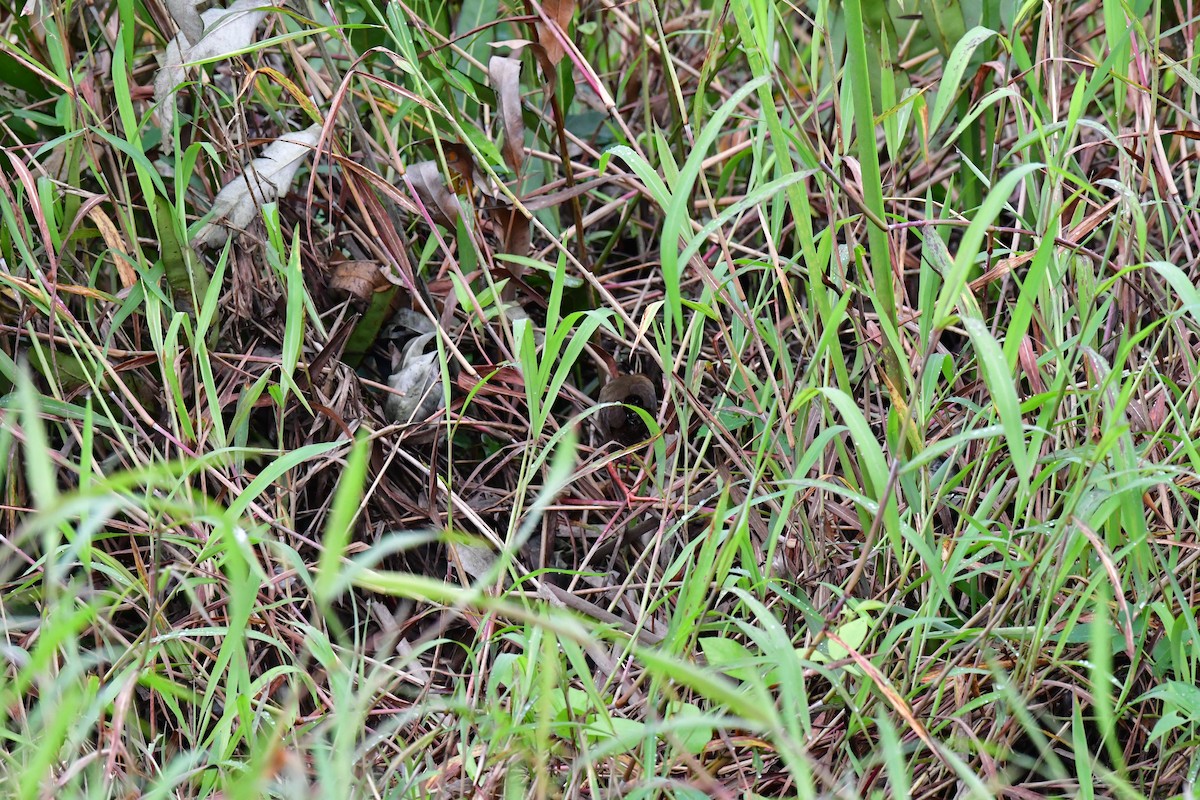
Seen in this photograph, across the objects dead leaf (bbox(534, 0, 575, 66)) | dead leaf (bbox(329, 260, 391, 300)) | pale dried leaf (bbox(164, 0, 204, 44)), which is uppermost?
pale dried leaf (bbox(164, 0, 204, 44))

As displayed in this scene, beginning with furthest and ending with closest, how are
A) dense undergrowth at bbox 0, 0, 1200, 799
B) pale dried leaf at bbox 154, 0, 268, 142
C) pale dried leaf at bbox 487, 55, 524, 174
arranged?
pale dried leaf at bbox 487, 55, 524, 174 < pale dried leaf at bbox 154, 0, 268, 142 < dense undergrowth at bbox 0, 0, 1200, 799

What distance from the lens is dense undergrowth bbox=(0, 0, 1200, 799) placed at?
79cm

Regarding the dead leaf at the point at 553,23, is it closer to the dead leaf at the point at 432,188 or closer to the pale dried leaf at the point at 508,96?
the pale dried leaf at the point at 508,96

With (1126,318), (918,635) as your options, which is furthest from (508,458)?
(1126,318)

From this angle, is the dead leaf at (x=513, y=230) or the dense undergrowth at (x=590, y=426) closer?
the dense undergrowth at (x=590, y=426)

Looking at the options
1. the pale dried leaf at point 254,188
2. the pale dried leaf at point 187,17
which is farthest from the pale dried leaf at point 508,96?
the pale dried leaf at point 187,17

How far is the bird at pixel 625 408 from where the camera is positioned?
1198 mm

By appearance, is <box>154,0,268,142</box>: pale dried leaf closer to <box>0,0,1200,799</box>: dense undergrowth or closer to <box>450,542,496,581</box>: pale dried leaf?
<box>0,0,1200,799</box>: dense undergrowth

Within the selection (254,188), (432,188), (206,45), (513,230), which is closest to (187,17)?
(206,45)

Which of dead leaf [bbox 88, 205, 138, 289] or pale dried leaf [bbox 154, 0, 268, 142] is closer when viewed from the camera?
pale dried leaf [bbox 154, 0, 268, 142]

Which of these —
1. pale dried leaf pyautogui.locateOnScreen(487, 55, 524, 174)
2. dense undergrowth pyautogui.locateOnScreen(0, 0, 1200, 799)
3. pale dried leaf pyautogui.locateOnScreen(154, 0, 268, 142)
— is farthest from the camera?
pale dried leaf pyautogui.locateOnScreen(487, 55, 524, 174)

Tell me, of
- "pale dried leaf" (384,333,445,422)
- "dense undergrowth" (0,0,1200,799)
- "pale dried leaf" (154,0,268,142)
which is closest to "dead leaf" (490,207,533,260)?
"dense undergrowth" (0,0,1200,799)

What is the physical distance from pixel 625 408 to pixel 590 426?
76mm

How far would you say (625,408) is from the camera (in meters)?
1.24
